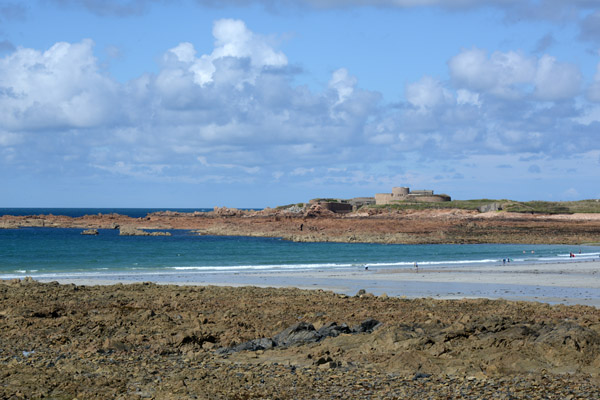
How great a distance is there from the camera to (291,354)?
1421 centimetres

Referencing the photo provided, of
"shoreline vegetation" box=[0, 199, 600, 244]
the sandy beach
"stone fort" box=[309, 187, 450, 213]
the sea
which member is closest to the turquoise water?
the sea

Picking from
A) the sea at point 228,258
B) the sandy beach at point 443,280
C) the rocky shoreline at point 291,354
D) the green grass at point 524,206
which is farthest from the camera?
the green grass at point 524,206

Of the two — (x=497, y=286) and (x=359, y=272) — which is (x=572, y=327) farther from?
(x=359, y=272)

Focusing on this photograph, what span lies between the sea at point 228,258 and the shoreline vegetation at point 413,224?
7241mm

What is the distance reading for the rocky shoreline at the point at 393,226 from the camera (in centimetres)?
7538

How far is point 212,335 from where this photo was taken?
53.0 feet

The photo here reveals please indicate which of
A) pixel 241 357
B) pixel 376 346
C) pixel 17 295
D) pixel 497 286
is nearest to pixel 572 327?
pixel 376 346

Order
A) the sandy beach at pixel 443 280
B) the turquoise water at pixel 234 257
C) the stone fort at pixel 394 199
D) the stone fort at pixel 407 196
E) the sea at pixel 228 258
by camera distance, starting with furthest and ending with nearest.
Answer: the stone fort at pixel 407 196
the stone fort at pixel 394 199
the turquoise water at pixel 234 257
the sea at pixel 228 258
the sandy beach at pixel 443 280

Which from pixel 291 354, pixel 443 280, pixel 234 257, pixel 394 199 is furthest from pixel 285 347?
pixel 394 199

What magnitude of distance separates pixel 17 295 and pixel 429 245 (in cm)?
5168

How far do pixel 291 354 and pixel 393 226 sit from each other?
74221mm

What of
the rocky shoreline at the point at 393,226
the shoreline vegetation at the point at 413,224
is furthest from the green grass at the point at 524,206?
the rocky shoreline at the point at 393,226

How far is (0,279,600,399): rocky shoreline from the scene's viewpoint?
11.3m

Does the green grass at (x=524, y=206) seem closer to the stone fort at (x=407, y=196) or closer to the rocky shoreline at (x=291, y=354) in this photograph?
the stone fort at (x=407, y=196)
